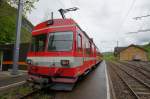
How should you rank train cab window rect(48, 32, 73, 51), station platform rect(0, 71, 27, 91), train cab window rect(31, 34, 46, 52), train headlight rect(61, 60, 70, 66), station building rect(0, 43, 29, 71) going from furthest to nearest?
station building rect(0, 43, 29, 71) < station platform rect(0, 71, 27, 91) < train cab window rect(31, 34, 46, 52) < train cab window rect(48, 32, 73, 51) < train headlight rect(61, 60, 70, 66)

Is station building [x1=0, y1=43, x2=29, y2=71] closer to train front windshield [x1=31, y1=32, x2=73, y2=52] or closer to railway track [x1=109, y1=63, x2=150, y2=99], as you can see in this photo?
railway track [x1=109, y1=63, x2=150, y2=99]

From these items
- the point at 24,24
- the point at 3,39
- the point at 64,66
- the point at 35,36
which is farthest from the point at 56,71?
the point at 24,24

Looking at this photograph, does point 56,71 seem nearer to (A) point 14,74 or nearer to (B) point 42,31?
(B) point 42,31

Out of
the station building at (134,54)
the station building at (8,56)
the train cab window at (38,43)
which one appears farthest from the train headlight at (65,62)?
the station building at (134,54)

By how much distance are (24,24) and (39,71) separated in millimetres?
37811

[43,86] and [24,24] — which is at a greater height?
[24,24]

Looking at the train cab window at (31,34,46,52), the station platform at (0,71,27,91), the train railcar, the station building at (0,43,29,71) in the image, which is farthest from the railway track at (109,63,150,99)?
the station building at (0,43,29,71)

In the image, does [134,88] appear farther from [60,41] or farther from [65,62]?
[60,41]

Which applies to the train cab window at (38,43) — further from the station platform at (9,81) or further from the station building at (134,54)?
the station building at (134,54)

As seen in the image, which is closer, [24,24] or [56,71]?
[56,71]

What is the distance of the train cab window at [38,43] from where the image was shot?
8.11 m

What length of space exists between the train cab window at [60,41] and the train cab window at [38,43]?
1.24ft

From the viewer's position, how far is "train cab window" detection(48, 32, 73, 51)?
770 cm

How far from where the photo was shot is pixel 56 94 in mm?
7734
